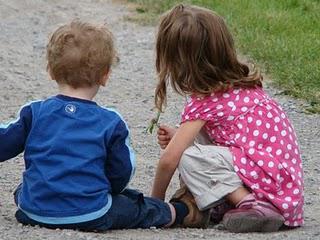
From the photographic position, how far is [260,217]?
548 cm

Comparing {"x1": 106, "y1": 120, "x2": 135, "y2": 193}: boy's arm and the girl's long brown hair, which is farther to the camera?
the girl's long brown hair

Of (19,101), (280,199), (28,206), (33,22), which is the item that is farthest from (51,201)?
(33,22)

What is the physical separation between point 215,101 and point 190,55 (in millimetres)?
265

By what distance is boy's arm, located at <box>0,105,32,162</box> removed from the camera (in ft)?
17.3

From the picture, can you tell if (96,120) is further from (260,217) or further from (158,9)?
(158,9)

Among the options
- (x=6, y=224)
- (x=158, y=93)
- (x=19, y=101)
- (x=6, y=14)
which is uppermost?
(x=158, y=93)

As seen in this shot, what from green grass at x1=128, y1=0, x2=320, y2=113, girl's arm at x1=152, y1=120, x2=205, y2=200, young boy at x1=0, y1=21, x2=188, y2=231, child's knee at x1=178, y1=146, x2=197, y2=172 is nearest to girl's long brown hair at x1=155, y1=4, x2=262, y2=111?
girl's arm at x1=152, y1=120, x2=205, y2=200

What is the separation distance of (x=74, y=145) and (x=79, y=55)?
43cm

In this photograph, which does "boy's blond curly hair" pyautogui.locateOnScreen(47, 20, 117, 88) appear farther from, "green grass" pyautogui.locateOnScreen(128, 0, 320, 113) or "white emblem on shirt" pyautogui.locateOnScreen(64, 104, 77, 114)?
"green grass" pyautogui.locateOnScreen(128, 0, 320, 113)

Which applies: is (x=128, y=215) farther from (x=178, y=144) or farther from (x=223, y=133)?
(x=223, y=133)

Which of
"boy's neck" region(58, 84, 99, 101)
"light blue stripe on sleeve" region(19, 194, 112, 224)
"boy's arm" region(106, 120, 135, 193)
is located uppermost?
"boy's neck" region(58, 84, 99, 101)

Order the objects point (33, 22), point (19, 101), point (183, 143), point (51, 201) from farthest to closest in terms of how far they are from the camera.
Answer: point (33, 22)
point (19, 101)
point (183, 143)
point (51, 201)

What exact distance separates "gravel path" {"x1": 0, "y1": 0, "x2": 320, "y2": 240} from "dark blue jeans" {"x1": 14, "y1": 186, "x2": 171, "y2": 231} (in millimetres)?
45

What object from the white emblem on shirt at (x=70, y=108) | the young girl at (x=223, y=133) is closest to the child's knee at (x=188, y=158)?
the young girl at (x=223, y=133)
